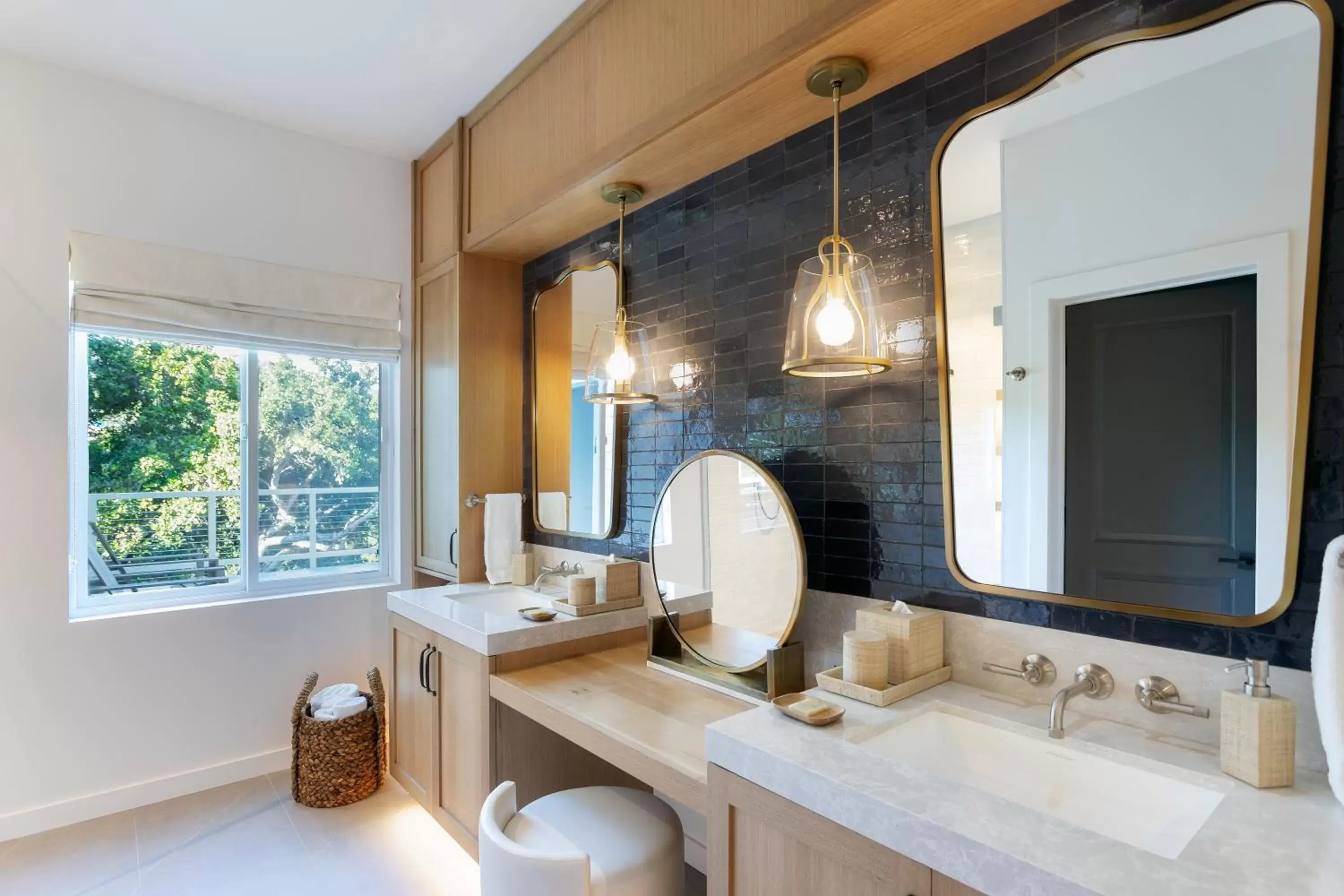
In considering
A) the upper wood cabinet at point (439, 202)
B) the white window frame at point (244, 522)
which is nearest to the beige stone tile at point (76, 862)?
the white window frame at point (244, 522)

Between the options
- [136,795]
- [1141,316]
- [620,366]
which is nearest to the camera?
[1141,316]

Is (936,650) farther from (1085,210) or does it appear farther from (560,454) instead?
(560,454)

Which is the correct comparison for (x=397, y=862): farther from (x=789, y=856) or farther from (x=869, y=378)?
(x=869, y=378)

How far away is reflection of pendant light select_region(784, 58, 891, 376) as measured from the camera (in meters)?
1.41

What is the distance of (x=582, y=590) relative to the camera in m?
2.18

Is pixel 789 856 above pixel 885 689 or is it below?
below

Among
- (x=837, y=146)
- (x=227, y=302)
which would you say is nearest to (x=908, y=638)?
(x=837, y=146)

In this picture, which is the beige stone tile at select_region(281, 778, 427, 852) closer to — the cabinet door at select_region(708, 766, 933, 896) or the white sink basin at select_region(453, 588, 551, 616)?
the white sink basin at select_region(453, 588, 551, 616)

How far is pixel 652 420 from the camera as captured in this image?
7.50 feet

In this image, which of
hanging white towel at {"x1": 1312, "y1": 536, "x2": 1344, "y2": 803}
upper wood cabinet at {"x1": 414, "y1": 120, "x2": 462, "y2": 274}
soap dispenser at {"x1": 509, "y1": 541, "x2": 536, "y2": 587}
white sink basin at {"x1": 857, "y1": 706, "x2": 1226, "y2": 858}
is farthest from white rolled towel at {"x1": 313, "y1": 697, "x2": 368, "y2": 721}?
hanging white towel at {"x1": 1312, "y1": 536, "x2": 1344, "y2": 803}

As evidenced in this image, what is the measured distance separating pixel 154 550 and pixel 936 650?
9.74ft

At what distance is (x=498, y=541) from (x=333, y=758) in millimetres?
1029

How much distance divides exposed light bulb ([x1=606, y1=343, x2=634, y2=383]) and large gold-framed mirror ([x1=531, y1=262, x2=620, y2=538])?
1.00 ft

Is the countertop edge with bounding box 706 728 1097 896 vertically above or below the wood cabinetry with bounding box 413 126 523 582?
below
